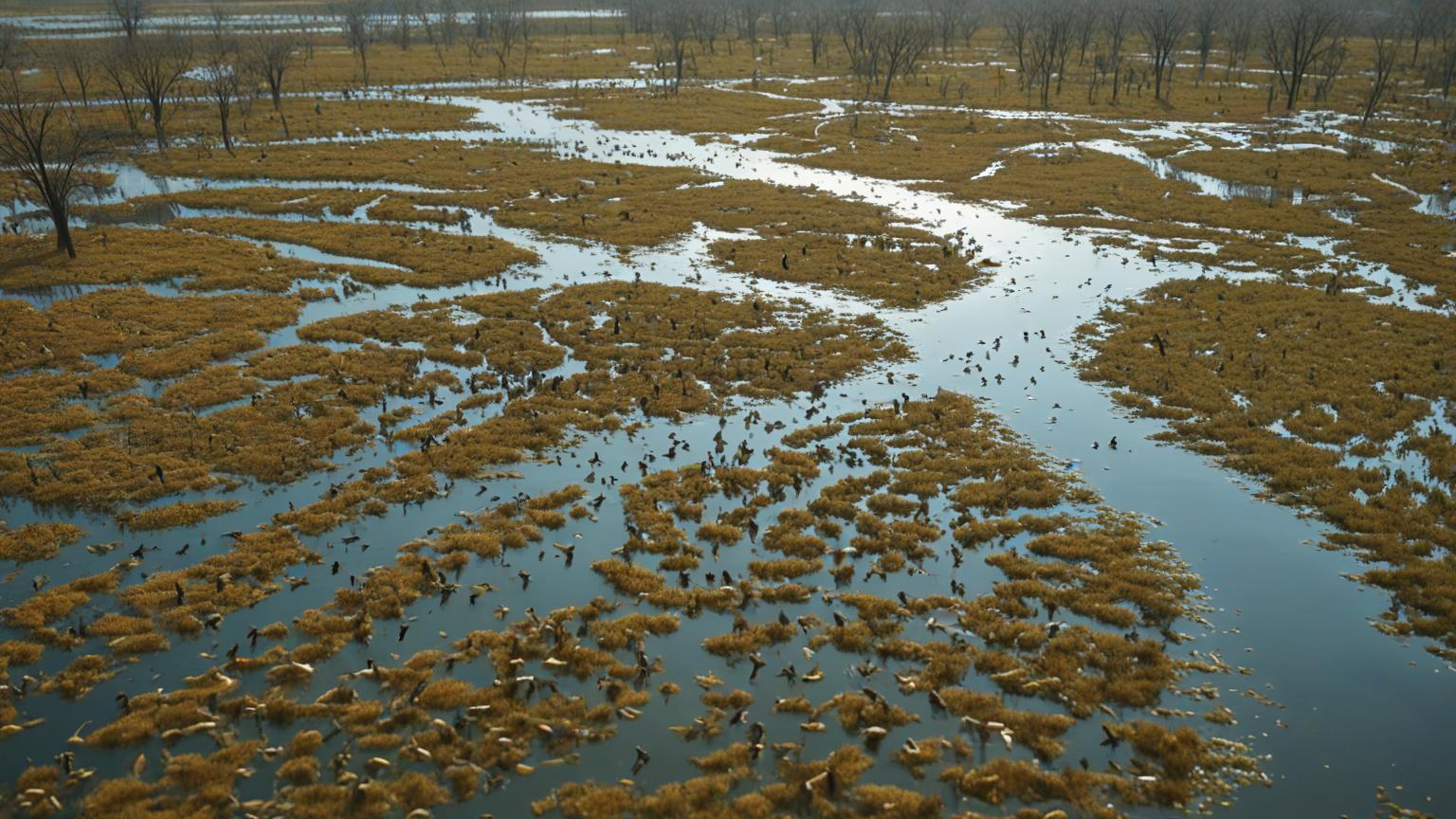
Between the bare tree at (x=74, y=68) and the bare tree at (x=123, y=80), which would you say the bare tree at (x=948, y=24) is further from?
the bare tree at (x=74, y=68)

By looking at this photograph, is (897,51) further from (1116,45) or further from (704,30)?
(704,30)

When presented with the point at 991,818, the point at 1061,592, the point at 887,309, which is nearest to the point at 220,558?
the point at 991,818

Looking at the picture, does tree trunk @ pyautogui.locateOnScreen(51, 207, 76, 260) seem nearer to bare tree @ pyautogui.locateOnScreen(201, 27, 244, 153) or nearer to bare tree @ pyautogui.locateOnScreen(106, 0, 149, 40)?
bare tree @ pyautogui.locateOnScreen(201, 27, 244, 153)

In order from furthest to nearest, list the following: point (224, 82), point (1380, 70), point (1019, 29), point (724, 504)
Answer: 1. point (1019, 29)
2. point (1380, 70)
3. point (224, 82)
4. point (724, 504)

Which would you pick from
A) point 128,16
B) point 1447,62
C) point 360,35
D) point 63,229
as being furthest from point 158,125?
point 1447,62

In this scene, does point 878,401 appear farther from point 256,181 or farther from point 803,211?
point 256,181

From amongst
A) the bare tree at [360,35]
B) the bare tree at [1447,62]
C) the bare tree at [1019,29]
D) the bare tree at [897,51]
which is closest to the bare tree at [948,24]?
the bare tree at [1019,29]
